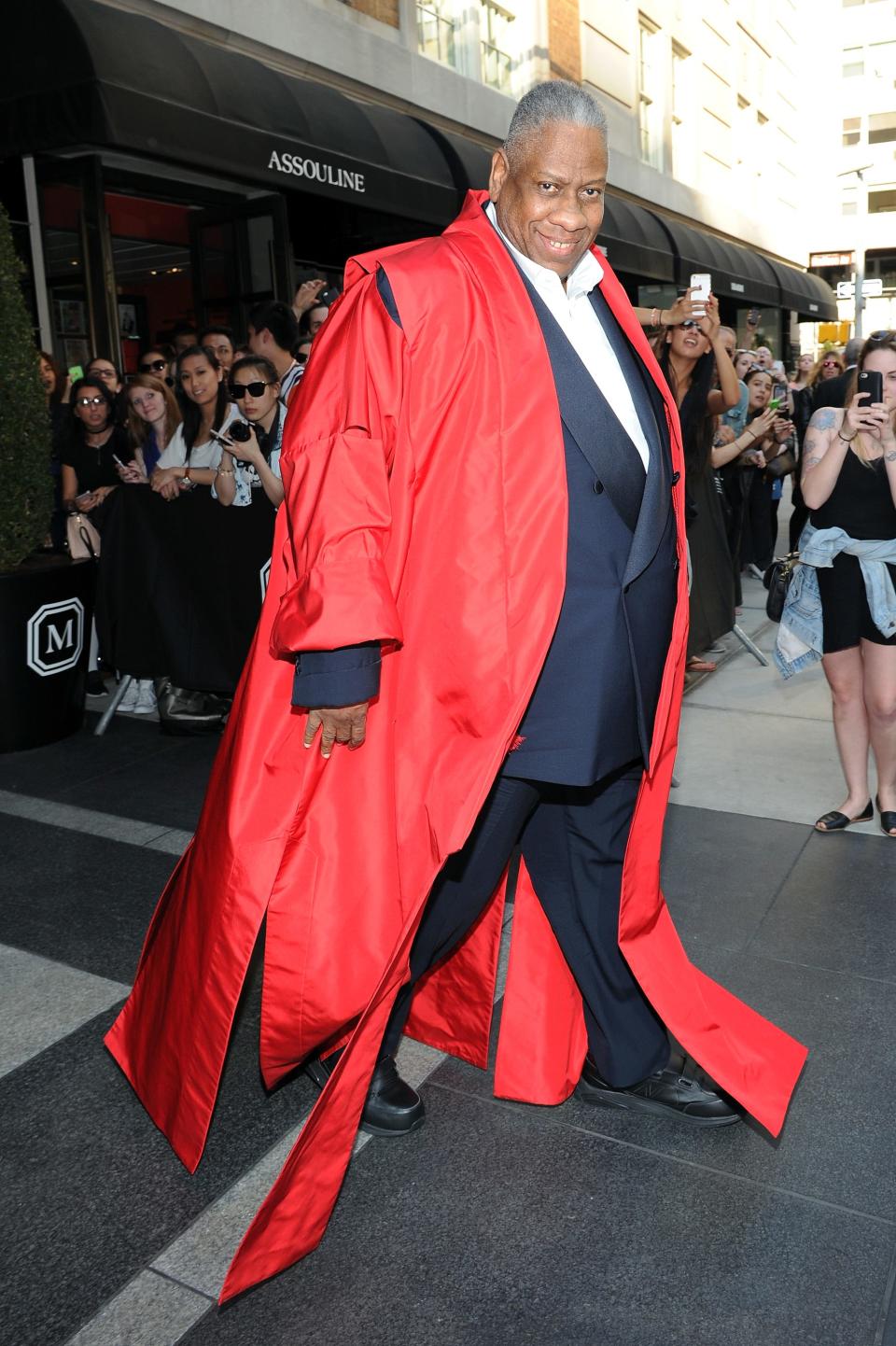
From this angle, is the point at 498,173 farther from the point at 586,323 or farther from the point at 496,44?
the point at 496,44

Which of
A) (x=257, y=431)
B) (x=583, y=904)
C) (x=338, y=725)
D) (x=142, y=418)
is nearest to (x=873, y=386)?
(x=583, y=904)

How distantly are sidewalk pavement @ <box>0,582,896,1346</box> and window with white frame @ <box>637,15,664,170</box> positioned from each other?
70.0 ft

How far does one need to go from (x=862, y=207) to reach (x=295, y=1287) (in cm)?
4056

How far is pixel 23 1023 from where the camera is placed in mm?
3070

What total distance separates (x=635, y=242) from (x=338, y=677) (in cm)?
1658

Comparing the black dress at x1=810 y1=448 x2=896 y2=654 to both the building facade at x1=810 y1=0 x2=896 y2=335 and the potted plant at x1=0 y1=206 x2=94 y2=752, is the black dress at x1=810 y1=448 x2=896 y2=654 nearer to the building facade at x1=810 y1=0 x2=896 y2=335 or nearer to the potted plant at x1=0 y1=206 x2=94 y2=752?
the potted plant at x1=0 y1=206 x2=94 y2=752

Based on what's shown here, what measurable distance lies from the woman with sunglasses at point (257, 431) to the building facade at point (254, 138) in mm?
3383

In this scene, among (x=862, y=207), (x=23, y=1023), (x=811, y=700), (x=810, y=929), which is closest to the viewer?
(x=23, y=1023)

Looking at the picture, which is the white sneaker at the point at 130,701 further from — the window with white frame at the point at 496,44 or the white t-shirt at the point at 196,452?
the window with white frame at the point at 496,44

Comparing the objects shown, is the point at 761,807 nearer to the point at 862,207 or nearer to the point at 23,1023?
the point at 23,1023

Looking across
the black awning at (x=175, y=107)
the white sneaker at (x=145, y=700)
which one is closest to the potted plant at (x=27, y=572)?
the white sneaker at (x=145, y=700)

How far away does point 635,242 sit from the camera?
55.8ft

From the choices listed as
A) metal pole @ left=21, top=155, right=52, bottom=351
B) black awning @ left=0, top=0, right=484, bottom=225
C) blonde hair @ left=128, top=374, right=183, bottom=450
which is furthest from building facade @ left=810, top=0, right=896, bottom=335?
blonde hair @ left=128, top=374, right=183, bottom=450

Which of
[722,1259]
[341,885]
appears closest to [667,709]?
[341,885]
